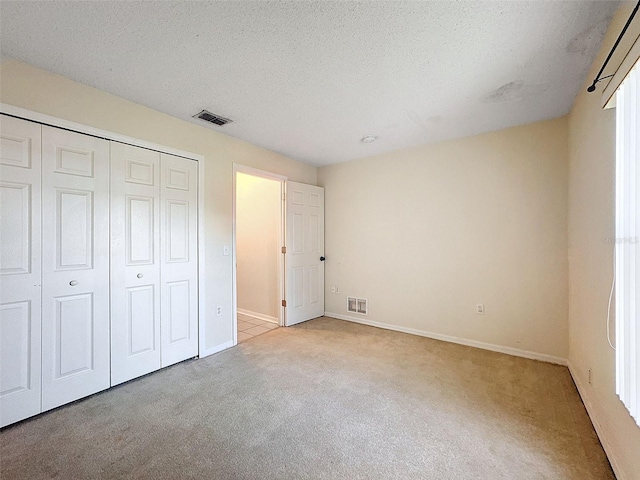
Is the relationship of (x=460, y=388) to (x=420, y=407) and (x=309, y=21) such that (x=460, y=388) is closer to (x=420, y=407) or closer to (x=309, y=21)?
(x=420, y=407)

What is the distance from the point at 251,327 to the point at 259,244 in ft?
4.26

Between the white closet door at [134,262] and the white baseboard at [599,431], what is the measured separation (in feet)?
10.9

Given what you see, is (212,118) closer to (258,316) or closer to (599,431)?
(258,316)

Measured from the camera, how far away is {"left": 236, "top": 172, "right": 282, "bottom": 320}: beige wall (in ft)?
13.7

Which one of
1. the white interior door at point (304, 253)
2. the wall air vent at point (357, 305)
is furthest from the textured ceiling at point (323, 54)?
→ the wall air vent at point (357, 305)

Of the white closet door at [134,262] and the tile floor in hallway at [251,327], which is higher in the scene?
the white closet door at [134,262]

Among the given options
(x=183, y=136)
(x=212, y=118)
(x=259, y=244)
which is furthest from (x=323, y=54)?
(x=259, y=244)

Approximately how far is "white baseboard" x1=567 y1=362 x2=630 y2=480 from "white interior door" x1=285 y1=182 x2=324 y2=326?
308cm

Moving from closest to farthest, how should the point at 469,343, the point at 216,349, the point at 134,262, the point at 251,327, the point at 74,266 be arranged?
the point at 74,266 → the point at 134,262 → the point at 216,349 → the point at 469,343 → the point at 251,327

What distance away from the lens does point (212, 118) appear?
2734 millimetres

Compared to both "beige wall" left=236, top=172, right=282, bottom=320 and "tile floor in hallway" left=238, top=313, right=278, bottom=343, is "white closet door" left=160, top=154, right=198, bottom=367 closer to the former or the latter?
"tile floor in hallway" left=238, top=313, right=278, bottom=343

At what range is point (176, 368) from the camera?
268 centimetres

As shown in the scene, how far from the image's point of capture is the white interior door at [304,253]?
3.98 metres

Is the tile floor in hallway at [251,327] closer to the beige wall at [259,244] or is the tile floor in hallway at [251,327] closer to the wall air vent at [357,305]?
the beige wall at [259,244]
